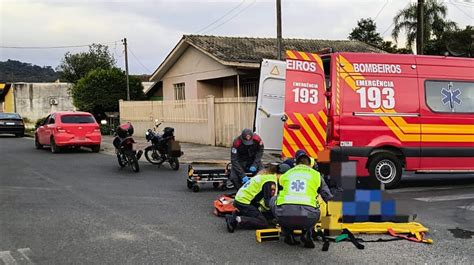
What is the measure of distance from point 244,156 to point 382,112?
2683mm

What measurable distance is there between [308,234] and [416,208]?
290 cm

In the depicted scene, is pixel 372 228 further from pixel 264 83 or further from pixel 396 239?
pixel 264 83

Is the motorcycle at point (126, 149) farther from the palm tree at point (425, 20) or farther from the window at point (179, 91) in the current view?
the palm tree at point (425, 20)

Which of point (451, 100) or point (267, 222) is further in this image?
point (451, 100)

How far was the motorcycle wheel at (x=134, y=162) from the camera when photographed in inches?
505

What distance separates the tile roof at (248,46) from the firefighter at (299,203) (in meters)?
15.6

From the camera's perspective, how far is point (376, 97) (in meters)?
9.59

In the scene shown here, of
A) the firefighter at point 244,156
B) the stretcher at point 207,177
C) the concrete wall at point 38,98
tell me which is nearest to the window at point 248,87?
the stretcher at point 207,177

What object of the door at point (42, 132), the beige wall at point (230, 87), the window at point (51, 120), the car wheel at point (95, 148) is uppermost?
the beige wall at point (230, 87)

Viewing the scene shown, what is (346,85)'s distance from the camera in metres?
9.54

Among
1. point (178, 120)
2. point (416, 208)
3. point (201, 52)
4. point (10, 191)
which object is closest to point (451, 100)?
point (416, 208)

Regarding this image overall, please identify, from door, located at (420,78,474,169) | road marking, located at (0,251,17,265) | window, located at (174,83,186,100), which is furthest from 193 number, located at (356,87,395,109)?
window, located at (174,83,186,100)

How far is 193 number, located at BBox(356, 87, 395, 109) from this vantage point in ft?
31.3

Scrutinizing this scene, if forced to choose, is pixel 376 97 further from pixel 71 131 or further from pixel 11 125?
pixel 11 125
